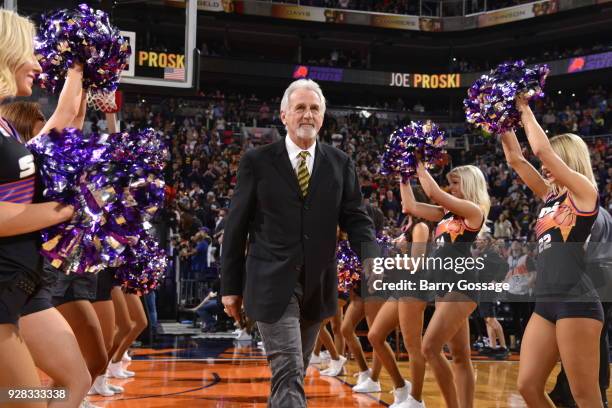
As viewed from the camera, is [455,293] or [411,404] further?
[411,404]

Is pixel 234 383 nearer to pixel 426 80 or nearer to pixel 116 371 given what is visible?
pixel 116 371

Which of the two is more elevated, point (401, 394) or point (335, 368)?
point (401, 394)

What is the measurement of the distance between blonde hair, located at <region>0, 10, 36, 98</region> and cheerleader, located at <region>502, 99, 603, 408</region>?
2163 millimetres

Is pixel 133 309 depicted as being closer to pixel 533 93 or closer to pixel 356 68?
pixel 533 93

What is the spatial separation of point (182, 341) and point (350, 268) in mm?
5092

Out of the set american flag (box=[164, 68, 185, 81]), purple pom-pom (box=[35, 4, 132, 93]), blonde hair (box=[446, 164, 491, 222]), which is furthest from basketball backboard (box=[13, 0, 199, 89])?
purple pom-pom (box=[35, 4, 132, 93])

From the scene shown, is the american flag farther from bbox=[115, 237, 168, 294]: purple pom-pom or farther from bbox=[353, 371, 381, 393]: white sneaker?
bbox=[353, 371, 381, 393]: white sneaker

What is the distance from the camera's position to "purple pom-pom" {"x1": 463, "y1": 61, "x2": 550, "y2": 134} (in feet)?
10.7

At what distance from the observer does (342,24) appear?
26125 mm

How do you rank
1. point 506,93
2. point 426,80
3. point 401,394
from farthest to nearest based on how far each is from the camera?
point 426,80 → point 401,394 → point 506,93

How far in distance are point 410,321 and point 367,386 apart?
61.9 inches

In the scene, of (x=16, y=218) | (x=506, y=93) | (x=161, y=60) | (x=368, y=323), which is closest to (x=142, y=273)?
(x=368, y=323)

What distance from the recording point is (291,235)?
3029 millimetres

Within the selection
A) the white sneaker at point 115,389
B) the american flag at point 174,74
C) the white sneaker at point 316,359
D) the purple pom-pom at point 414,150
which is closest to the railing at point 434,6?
the american flag at point 174,74
